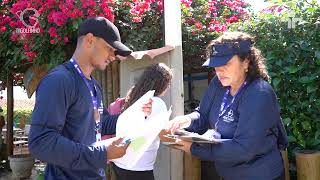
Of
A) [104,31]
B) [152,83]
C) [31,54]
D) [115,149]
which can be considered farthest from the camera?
[31,54]

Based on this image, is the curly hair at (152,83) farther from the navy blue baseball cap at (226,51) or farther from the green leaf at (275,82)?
the navy blue baseball cap at (226,51)

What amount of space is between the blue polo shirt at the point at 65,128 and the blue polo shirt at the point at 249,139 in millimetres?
750

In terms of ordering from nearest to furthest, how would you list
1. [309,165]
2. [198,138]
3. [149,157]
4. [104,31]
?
[104,31]
[198,138]
[309,165]
[149,157]

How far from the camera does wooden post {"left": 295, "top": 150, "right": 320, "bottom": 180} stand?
119 inches

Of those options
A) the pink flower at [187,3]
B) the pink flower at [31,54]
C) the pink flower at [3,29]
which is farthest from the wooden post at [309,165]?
the pink flower at [3,29]

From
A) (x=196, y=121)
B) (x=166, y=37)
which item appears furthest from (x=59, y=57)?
(x=196, y=121)

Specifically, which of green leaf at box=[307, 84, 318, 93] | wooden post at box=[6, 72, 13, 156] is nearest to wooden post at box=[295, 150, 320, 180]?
green leaf at box=[307, 84, 318, 93]

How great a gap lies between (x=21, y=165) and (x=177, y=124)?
584cm

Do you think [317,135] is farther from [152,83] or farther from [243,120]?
[152,83]

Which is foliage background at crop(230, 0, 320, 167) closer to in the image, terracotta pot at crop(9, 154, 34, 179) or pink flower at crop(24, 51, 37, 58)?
pink flower at crop(24, 51, 37, 58)

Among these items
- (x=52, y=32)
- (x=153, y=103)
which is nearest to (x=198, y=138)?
(x=153, y=103)

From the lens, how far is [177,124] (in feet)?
8.95

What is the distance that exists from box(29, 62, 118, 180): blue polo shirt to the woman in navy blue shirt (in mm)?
776

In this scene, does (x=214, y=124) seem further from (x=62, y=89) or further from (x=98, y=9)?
(x=98, y=9)
